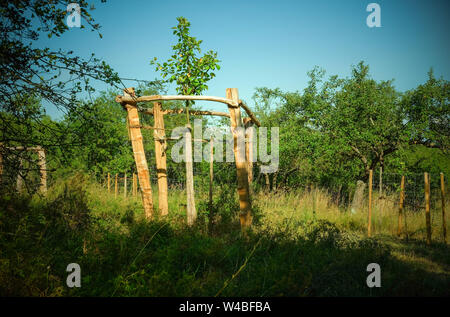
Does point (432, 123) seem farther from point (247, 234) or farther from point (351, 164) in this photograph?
point (247, 234)

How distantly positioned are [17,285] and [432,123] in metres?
13.2

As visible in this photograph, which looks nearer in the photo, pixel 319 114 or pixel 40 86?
pixel 40 86

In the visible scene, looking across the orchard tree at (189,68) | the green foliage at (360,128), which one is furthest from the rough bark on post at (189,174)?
the green foliage at (360,128)

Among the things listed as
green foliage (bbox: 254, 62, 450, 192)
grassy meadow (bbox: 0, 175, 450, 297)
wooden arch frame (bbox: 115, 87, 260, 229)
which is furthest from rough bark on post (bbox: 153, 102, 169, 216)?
green foliage (bbox: 254, 62, 450, 192)

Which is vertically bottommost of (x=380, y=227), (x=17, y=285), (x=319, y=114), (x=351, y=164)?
(x=380, y=227)

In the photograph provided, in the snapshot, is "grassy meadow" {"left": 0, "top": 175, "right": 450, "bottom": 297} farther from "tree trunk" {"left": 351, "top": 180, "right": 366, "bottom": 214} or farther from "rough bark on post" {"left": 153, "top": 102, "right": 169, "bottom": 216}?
"tree trunk" {"left": 351, "top": 180, "right": 366, "bottom": 214}

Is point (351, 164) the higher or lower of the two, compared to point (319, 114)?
lower

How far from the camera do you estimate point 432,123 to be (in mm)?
9711

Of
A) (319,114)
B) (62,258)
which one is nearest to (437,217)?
(319,114)

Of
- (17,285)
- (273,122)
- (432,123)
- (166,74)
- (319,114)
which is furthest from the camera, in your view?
(273,122)

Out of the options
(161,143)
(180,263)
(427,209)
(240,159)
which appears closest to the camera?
(180,263)

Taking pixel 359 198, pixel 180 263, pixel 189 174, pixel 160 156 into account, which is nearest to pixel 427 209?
pixel 359 198

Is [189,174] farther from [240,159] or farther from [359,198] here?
[359,198]

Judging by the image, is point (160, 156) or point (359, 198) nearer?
point (160, 156)
